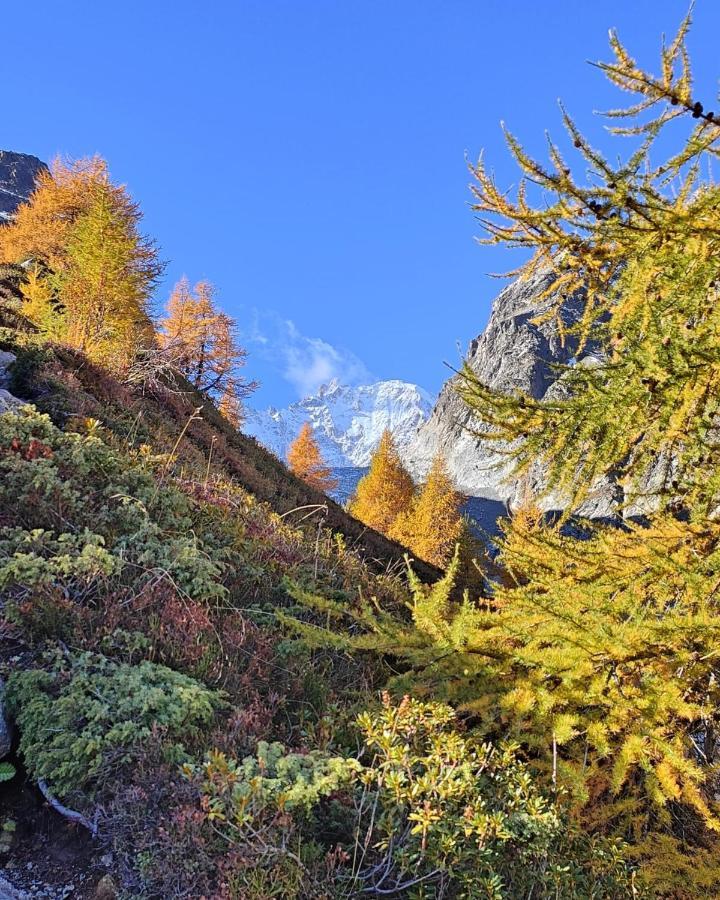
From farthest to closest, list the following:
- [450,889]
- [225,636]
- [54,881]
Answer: [225,636], [450,889], [54,881]

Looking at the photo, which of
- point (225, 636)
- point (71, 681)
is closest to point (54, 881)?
point (71, 681)

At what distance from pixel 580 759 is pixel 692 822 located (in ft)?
4.18

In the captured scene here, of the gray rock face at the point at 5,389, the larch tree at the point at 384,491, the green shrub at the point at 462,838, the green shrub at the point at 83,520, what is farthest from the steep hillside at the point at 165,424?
the larch tree at the point at 384,491

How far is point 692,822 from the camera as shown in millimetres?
4305

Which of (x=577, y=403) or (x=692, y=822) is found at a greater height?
(x=577, y=403)

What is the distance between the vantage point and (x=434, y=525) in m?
34.5

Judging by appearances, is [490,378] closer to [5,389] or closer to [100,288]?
[100,288]

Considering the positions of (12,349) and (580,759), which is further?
(12,349)

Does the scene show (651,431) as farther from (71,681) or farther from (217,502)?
(217,502)

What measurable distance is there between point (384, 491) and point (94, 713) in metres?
38.2

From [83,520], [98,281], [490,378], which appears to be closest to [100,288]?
[98,281]

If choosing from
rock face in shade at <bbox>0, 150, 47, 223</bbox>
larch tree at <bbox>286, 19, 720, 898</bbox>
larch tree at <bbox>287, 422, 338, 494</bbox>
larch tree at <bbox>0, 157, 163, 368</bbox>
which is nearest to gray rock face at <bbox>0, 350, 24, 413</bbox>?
larch tree at <bbox>0, 157, 163, 368</bbox>

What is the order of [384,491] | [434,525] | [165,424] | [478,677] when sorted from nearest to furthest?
[478,677] → [165,424] → [434,525] → [384,491]

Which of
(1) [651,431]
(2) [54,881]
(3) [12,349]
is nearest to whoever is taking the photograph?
(2) [54,881]
